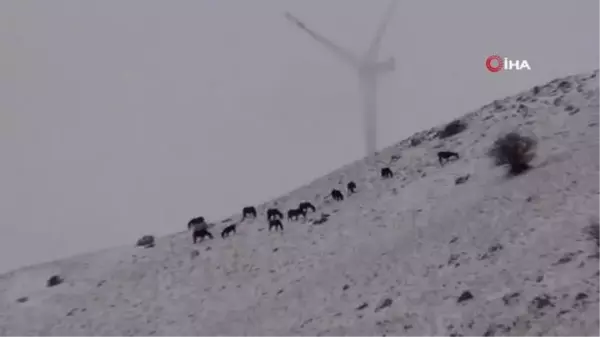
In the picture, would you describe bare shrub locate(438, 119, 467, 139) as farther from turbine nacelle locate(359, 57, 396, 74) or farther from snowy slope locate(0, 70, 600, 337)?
turbine nacelle locate(359, 57, 396, 74)

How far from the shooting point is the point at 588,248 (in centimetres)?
1931

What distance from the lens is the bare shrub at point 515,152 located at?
92.9 feet

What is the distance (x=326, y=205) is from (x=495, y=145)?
9.65m

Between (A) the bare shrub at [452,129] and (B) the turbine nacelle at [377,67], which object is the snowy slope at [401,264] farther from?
(B) the turbine nacelle at [377,67]

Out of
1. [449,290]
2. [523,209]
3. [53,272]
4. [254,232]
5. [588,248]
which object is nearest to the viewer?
[588,248]

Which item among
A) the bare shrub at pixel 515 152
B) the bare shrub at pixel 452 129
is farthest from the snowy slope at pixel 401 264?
the bare shrub at pixel 452 129

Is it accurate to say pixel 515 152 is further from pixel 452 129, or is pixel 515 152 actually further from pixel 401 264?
pixel 452 129

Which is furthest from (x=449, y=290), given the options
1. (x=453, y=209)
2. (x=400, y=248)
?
(x=453, y=209)

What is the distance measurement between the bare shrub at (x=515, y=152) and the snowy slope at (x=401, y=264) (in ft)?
1.55

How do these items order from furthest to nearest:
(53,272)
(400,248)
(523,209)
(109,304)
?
(53,272) < (109,304) < (400,248) < (523,209)

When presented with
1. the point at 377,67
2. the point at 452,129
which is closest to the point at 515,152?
the point at 452,129

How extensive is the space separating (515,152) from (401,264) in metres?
8.04

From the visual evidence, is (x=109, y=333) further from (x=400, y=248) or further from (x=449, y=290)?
(x=449, y=290)

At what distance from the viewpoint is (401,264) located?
80.3 ft
